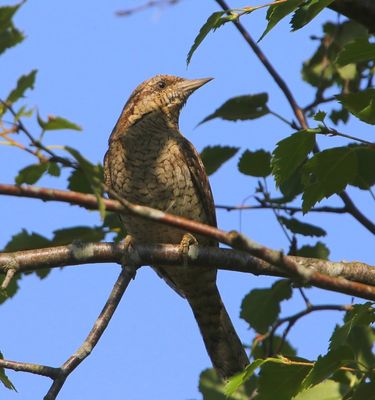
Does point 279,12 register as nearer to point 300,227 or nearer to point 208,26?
point 208,26

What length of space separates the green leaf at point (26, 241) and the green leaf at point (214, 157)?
3.97 ft

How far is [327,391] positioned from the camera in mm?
2928

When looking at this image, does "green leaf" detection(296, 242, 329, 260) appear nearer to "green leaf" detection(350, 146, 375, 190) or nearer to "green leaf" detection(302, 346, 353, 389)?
"green leaf" detection(350, 146, 375, 190)

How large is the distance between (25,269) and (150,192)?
1630 mm

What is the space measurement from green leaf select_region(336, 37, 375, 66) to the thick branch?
759 mm

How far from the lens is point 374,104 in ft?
9.69

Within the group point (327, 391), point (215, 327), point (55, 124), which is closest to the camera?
point (55, 124)

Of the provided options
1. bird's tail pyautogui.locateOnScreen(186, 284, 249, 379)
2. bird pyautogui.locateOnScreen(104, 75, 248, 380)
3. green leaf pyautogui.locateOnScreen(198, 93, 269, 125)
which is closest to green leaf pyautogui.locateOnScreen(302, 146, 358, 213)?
green leaf pyautogui.locateOnScreen(198, 93, 269, 125)

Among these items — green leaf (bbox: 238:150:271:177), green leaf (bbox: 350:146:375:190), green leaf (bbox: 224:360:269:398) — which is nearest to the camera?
green leaf (bbox: 224:360:269:398)

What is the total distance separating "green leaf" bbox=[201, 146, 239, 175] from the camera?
4.70 m

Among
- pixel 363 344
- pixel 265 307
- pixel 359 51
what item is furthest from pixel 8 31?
pixel 265 307

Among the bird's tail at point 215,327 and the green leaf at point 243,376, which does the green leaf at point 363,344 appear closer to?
the green leaf at point 243,376

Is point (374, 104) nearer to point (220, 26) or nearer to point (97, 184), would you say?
point (220, 26)

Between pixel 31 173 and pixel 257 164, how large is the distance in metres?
2.22
